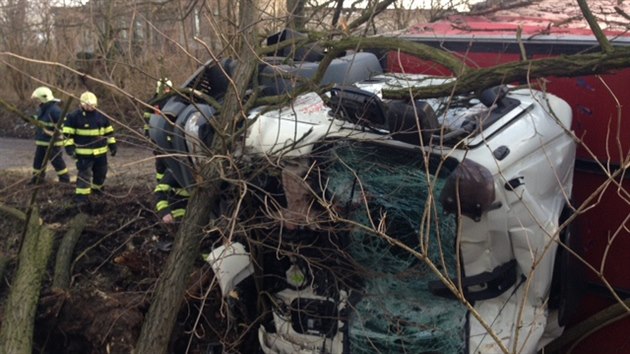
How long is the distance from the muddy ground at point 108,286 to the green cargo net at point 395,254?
35.2 inches

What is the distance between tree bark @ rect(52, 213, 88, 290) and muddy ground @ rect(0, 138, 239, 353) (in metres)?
0.08

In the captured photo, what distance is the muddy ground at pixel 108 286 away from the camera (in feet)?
14.6

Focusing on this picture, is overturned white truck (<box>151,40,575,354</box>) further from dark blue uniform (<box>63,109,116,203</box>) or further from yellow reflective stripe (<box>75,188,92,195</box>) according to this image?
dark blue uniform (<box>63,109,116,203</box>)


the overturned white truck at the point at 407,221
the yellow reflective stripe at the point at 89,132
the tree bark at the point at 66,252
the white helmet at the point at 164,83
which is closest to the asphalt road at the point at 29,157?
the yellow reflective stripe at the point at 89,132

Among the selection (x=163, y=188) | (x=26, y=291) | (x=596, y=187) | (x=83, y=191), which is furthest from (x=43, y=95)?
(x=596, y=187)

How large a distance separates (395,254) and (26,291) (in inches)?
108

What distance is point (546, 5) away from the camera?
560cm

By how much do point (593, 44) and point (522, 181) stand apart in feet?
4.92

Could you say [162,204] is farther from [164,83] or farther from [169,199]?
[164,83]

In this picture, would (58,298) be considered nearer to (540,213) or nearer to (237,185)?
(237,185)

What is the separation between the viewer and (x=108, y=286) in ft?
17.8

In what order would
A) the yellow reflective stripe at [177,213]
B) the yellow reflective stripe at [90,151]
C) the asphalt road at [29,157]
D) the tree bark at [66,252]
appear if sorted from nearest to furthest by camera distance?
the tree bark at [66,252] < the yellow reflective stripe at [177,213] < the yellow reflective stripe at [90,151] < the asphalt road at [29,157]

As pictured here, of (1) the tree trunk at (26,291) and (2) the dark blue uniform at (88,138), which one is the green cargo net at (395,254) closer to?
(1) the tree trunk at (26,291)

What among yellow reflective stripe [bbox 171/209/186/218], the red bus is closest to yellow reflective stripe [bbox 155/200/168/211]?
yellow reflective stripe [bbox 171/209/186/218]
